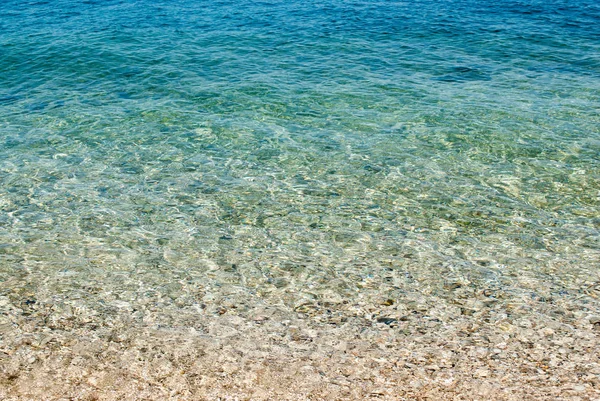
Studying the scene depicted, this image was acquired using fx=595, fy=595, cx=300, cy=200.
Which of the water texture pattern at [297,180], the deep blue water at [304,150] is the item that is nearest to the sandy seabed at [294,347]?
the water texture pattern at [297,180]

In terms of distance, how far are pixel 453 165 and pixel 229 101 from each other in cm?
583

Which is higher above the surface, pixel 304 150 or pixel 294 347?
pixel 294 347

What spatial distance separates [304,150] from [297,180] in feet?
4.43

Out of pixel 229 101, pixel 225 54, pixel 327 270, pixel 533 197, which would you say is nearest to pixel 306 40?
pixel 225 54

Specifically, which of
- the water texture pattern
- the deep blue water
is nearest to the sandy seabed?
the water texture pattern

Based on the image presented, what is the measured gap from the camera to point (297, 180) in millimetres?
9883

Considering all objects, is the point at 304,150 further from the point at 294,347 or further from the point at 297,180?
the point at 294,347

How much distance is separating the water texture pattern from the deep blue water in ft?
0.15

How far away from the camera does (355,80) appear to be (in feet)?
49.6

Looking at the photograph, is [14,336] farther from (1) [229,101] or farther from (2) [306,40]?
(2) [306,40]

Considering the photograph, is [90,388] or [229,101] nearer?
[90,388]

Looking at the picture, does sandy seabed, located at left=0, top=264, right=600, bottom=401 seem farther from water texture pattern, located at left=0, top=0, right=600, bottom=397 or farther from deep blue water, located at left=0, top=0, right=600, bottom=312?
deep blue water, located at left=0, top=0, right=600, bottom=312

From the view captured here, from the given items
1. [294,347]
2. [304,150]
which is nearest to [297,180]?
[304,150]

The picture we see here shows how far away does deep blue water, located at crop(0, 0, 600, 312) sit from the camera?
769cm
